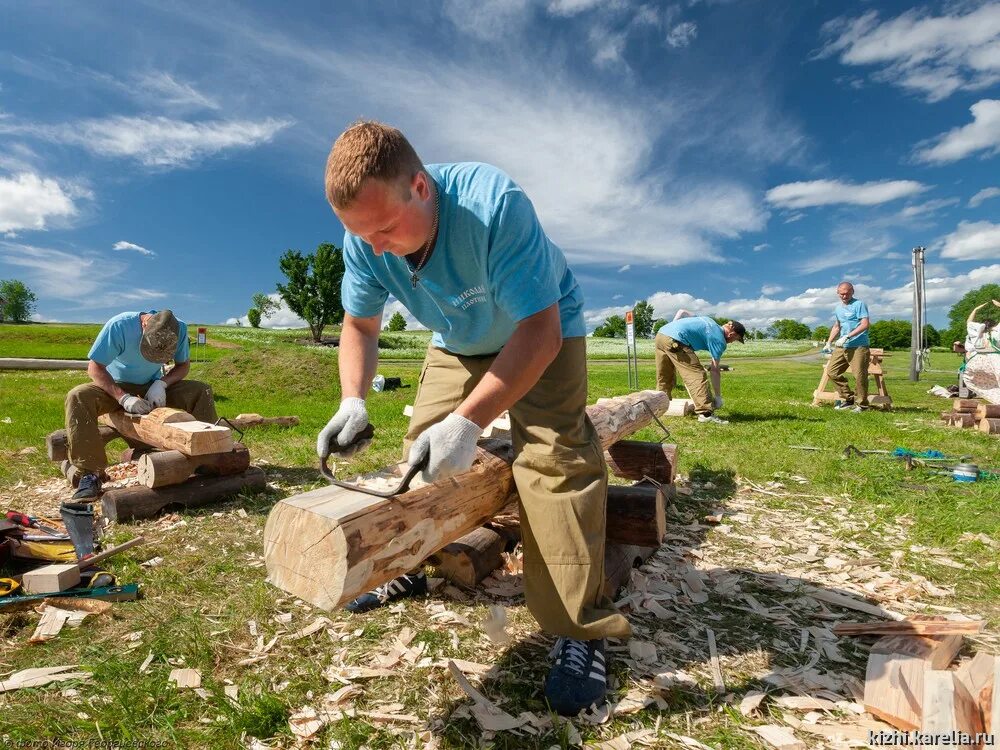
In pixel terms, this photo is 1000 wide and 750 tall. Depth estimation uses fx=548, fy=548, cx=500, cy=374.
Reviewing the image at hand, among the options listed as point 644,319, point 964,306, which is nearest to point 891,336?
point 964,306

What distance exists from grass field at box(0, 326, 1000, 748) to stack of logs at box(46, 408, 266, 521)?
0.59 feet

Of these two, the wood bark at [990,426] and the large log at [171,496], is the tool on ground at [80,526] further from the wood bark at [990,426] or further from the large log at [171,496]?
the wood bark at [990,426]

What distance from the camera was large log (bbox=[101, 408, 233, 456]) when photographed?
4.39 m

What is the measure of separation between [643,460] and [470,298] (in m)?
2.83

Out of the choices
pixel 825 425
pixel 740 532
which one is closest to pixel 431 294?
pixel 740 532

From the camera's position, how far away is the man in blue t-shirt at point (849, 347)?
9.70 metres

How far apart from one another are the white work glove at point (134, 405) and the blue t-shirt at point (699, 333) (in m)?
6.64

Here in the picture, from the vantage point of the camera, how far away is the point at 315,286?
5544 centimetres

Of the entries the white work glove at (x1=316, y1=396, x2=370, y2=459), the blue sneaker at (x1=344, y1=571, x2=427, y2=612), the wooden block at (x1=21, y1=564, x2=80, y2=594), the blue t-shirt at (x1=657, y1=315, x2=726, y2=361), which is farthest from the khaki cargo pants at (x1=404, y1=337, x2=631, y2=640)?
the blue t-shirt at (x1=657, y1=315, x2=726, y2=361)

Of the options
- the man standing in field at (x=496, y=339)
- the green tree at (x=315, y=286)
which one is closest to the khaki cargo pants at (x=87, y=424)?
the man standing in field at (x=496, y=339)

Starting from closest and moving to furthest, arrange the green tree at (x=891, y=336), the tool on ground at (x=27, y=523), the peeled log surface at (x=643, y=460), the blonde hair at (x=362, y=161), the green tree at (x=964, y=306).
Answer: the blonde hair at (x=362, y=161)
the tool on ground at (x=27, y=523)
the peeled log surface at (x=643, y=460)
the green tree at (x=964, y=306)
the green tree at (x=891, y=336)

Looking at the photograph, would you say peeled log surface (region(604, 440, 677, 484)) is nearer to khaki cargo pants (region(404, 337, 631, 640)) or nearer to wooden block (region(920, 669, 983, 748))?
khaki cargo pants (region(404, 337, 631, 640))

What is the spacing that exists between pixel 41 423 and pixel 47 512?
4757 millimetres

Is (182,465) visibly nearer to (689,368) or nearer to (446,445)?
(446,445)
